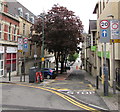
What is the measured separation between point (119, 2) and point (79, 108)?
9.25m

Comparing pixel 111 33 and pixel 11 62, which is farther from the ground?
pixel 111 33

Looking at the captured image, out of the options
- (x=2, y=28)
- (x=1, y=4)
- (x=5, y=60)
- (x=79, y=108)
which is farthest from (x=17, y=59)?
(x=79, y=108)

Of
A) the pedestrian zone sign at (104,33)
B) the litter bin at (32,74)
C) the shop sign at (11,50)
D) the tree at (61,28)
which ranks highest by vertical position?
the tree at (61,28)

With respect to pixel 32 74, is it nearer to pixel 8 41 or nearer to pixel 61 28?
pixel 8 41

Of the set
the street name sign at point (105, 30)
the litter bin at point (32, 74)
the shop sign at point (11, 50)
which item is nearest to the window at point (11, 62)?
the shop sign at point (11, 50)

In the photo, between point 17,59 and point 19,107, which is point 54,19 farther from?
point 19,107

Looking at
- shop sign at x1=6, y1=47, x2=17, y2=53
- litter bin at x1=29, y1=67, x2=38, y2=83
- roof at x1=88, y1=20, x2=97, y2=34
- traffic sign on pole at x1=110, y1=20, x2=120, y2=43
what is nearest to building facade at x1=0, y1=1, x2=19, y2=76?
shop sign at x1=6, y1=47, x2=17, y2=53

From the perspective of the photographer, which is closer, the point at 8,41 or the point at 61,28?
the point at 8,41

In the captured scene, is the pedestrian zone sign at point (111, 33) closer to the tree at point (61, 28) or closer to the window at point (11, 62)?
the tree at point (61, 28)

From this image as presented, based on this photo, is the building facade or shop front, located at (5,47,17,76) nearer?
the building facade

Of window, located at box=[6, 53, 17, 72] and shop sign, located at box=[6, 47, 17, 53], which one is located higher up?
shop sign, located at box=[6, 47, 17, 53]

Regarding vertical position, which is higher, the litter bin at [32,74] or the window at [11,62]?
the window at [11,62]

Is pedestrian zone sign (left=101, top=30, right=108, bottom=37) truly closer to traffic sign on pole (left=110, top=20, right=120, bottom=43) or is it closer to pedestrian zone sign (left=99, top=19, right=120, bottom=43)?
pedestrian zone sign (left=99, top=19, right=120, bottom=43)

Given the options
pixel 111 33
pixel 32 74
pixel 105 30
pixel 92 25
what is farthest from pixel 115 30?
pixel 92 25
